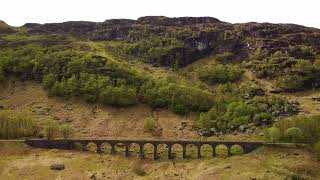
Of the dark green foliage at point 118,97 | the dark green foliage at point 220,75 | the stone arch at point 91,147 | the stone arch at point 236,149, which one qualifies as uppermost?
the dark green foliage at point 220,75

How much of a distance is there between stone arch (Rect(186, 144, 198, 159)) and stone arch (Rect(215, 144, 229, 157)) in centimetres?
554

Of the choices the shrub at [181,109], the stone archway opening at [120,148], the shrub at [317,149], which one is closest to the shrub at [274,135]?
the shrub at [317,149]

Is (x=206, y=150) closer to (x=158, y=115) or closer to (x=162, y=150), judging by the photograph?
(x=162, y=150)

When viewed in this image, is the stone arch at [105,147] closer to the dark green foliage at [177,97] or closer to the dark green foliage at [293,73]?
the dark green foliage at [177,97]

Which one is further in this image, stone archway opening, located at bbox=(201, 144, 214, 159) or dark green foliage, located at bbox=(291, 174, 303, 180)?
stone archway opening, located at bbox=(201, 144, 214, 159)

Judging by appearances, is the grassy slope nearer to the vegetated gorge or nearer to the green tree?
the vegetated gorge

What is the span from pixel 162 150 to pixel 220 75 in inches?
2630

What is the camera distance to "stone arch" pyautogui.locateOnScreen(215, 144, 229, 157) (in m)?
131

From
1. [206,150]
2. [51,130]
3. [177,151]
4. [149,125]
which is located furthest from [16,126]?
[206,150]

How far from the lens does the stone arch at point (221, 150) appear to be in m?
131

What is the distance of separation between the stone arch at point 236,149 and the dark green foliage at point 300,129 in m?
11.2

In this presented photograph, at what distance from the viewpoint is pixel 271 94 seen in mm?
179500

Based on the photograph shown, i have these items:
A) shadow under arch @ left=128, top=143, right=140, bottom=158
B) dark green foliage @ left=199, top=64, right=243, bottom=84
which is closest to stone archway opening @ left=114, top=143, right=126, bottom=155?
shadow under arch @ left=128, top=143, right=140, bottom=158

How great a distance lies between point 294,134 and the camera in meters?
131
